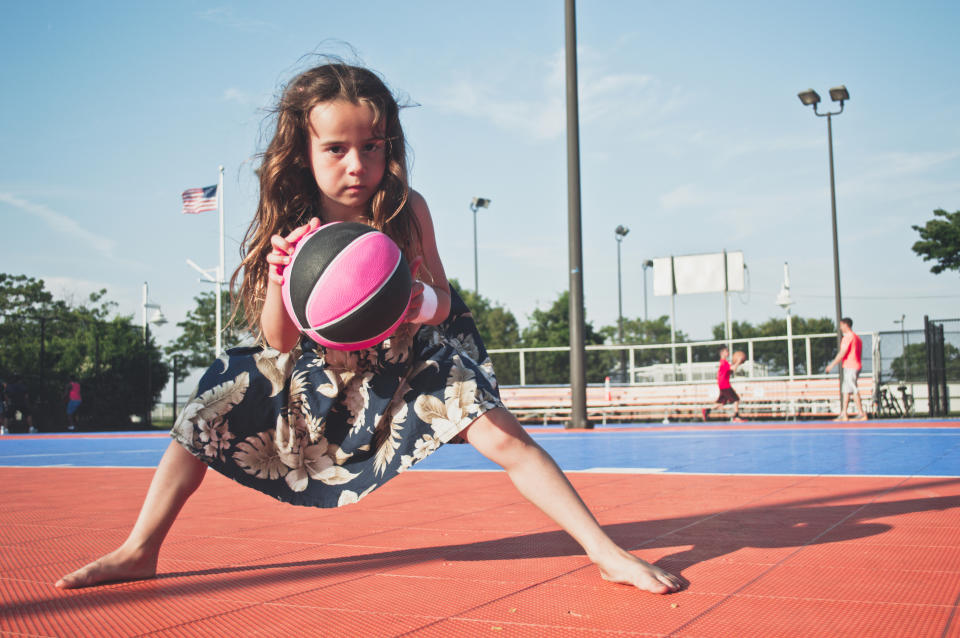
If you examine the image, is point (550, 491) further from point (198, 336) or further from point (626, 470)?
point (198, 336)

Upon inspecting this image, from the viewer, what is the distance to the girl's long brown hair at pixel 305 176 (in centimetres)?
284

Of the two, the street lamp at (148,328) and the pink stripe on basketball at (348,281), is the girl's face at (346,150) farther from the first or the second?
the street lamp at (148,328)

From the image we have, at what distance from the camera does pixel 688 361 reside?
21.7 m

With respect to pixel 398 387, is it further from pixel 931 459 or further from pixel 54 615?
pixel 931 459

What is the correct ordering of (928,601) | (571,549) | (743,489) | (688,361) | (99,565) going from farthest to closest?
1. (688,361)
2. (743,489)
3. (571,549)
4. (99,565)
5. (928,601)

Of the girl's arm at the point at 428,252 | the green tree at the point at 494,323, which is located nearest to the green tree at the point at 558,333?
the green tree at the point at 494,323

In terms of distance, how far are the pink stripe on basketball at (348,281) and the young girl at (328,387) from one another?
1.05ft

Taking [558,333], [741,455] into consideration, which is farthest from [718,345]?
[558,333]

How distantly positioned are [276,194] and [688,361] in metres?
19.9

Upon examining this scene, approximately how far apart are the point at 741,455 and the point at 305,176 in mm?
6567

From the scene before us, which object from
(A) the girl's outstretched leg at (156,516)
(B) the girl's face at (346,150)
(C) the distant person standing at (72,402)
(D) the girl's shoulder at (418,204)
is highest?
(B) the girl's face at (346,150)

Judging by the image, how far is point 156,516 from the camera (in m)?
2.79

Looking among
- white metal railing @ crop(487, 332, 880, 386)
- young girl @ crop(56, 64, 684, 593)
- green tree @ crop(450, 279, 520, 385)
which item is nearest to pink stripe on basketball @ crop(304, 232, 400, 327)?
young girl @ crop(56, 64, 684, 593)

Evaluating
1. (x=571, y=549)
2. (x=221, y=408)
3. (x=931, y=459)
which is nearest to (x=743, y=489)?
(x=571, y=549)
